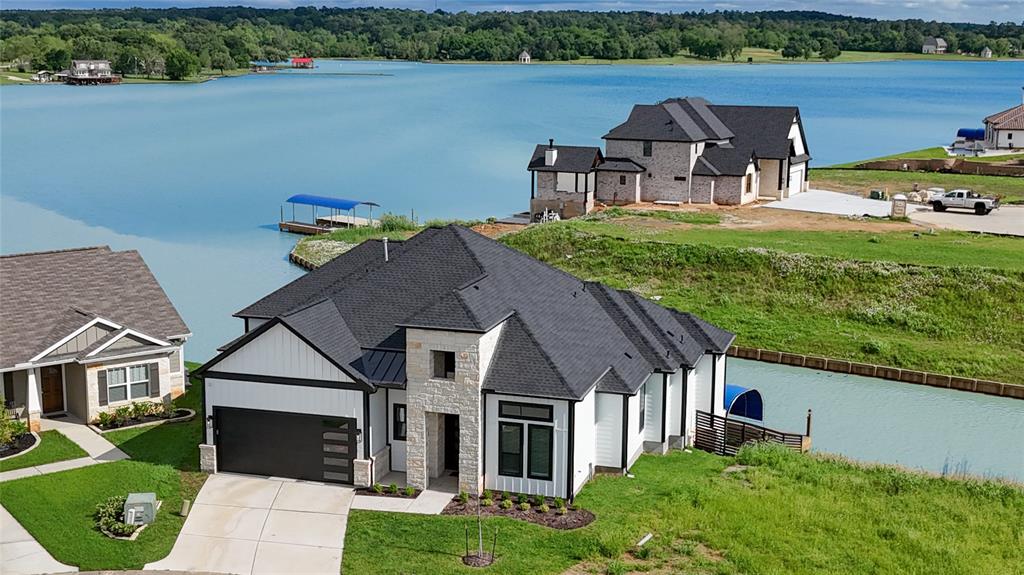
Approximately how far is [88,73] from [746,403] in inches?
7419

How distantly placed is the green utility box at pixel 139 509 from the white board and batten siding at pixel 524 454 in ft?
19.9

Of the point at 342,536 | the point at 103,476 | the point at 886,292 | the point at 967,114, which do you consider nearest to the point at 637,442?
the point at 342,536

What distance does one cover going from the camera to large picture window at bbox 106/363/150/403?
2650cm

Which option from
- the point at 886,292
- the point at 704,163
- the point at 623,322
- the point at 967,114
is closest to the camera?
the point at 623,322

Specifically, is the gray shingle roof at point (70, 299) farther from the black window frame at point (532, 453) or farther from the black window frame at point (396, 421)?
the black window frame at point (532, 453)

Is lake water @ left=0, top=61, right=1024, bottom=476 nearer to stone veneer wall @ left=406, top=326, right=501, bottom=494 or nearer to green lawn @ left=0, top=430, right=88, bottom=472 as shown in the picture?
stone veneer wall @ left=406, top=326, right=501, bottom=494

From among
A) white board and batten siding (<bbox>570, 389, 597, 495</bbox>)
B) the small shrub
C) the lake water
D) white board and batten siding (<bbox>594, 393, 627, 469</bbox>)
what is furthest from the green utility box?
the lake water

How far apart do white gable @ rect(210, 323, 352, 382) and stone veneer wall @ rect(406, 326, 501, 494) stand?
1.45m

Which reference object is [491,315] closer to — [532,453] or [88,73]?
[532,453]

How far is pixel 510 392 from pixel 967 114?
136 m

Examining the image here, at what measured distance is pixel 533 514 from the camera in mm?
20734

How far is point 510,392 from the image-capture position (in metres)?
21.2

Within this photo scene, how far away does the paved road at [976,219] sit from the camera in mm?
49438

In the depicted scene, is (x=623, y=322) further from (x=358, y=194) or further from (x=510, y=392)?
(x=358, y=194)
